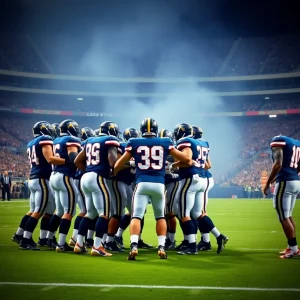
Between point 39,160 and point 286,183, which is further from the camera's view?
point 39,160

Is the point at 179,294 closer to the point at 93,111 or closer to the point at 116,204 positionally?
the point at 116,204

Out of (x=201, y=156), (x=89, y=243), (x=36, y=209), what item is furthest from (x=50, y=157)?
(x=201, y=156)

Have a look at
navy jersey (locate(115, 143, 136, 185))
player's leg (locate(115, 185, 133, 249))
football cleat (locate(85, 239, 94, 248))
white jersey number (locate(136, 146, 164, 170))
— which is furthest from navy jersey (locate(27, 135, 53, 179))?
white jersey number (locate(136, 146, 164, 170))

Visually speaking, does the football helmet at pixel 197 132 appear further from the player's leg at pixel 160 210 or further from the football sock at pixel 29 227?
the football sock at pixel 29 227

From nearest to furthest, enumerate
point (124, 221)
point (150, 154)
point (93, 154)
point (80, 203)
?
point (150, 154) < point (93, 154) < point (80, 203) < point (124, 221)

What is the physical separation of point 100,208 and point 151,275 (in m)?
2.28

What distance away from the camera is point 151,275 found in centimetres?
681

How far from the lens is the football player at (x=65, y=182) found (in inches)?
372

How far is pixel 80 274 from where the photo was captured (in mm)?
6879

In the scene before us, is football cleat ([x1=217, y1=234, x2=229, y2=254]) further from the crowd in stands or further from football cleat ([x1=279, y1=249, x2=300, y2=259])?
the crowd in stands

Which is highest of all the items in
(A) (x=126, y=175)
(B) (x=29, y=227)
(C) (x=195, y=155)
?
(C) (x=195, y=155)

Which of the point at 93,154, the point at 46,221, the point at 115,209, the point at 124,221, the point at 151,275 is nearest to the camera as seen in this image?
the point at 151,275

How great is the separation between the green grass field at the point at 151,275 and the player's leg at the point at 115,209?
486 millimetres

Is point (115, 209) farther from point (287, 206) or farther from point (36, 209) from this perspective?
point (287, 206)
